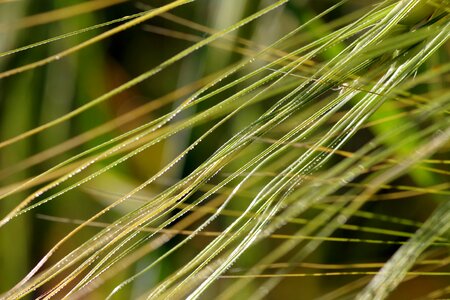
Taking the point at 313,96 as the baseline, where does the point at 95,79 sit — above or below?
above

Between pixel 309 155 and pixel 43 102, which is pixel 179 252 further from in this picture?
pixel 309 155

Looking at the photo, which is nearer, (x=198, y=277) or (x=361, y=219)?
(x=198, y=277)

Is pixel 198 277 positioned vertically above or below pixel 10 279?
below

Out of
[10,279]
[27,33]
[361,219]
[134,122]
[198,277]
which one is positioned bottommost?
[198,277]

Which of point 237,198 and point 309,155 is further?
point 237,198

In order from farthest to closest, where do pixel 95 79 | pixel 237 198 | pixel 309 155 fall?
1. pixel 95 79
2. pixel 237 198
3. pixel 309 155

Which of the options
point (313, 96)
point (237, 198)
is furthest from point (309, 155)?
point (237, 198)

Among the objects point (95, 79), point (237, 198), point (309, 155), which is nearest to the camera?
point (309, 155)

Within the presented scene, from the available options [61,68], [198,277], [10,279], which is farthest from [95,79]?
[198,277]

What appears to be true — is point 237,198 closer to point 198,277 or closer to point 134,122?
point 134,122
